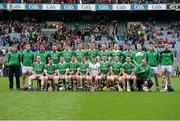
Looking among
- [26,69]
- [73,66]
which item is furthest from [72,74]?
[26,69]

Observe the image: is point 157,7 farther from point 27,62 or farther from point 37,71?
point 37,71

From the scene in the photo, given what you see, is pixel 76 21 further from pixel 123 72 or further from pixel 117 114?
pixel 117 114

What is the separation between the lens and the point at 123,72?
1969 cm

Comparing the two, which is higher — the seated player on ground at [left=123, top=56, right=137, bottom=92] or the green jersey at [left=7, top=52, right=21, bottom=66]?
the green jersey at [left=7, top=52, right=21, bottom=66]

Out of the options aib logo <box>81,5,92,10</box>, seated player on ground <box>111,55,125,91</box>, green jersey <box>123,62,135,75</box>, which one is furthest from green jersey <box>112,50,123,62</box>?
aib logo <box>81,5,92,10</box>

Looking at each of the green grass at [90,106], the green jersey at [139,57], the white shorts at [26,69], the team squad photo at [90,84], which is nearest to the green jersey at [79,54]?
the team squad photo at [90,84]

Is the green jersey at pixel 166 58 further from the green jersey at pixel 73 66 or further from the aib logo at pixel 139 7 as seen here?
the aib logo at pixel 139 7

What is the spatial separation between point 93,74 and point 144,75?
1.92 m

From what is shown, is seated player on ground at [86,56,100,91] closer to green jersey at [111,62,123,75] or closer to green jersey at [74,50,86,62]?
green jersey at [111,62,123,75]

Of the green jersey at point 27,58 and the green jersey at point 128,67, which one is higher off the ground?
the green jersey at point 27,58

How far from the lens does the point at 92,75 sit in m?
19.9

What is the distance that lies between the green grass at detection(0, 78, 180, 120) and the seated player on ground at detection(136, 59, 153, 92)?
1.20 m

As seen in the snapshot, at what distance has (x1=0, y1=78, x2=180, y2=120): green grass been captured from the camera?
1263 cm

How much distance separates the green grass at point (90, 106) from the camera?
12.6 metres
